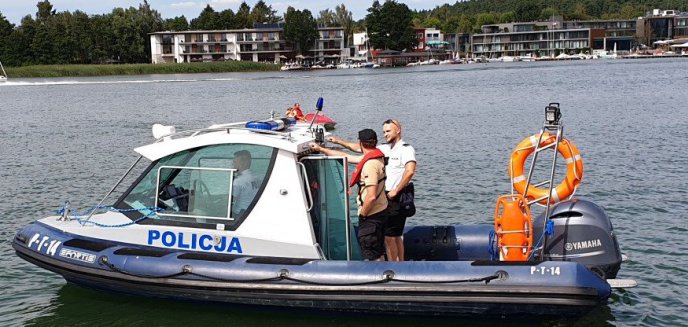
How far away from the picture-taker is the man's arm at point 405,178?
816 cm

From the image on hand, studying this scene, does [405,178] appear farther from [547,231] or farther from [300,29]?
[300,29]

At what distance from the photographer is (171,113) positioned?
43500 mm

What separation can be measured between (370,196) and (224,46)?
458 feet

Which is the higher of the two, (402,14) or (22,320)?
(402,14)

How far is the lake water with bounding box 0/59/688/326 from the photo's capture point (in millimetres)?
9367

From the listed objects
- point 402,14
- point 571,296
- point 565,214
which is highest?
point 402,14

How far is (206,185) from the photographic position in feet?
28.1

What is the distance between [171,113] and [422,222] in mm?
31908

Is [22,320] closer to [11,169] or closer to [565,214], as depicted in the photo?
[565,214]

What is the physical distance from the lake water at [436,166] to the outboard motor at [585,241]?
2.28 ft

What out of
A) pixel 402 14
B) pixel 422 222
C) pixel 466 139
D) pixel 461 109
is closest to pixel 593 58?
pixel 402 14

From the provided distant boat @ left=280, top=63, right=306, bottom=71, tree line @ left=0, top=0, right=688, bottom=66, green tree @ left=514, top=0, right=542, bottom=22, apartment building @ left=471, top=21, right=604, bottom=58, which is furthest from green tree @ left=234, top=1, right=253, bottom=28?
green tree @ left=514, top=0, right=542, bottom=22

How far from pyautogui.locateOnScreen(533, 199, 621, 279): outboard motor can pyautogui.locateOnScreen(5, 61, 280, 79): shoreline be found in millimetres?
100660

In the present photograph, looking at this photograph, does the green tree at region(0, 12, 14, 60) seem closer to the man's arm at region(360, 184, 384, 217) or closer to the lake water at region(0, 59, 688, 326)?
the lake water at region(0, 59, 688, 326)
